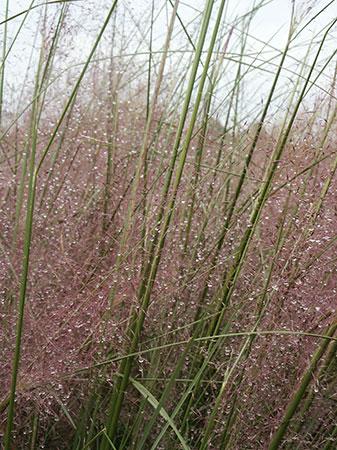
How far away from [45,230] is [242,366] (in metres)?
0.45

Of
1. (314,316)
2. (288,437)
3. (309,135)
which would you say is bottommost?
(288,437)

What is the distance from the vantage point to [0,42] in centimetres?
161

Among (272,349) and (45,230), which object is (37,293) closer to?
(45,230)

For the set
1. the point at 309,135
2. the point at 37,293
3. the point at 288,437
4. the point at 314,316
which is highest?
the point at 309,135

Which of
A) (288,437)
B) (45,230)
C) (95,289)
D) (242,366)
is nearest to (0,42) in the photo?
(45,230)

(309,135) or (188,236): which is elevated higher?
(309,135)

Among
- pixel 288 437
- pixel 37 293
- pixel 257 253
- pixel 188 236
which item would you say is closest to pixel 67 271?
pixel 37 293

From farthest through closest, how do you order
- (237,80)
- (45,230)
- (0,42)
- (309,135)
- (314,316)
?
(237,80) < (0,42) < (45,230) < (309,135) < (314,316)

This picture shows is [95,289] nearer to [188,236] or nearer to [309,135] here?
[188,236]

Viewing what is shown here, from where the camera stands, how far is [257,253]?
4.77 ft

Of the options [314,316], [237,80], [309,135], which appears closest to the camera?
[314,316]

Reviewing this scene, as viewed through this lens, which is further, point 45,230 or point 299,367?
point 45,230

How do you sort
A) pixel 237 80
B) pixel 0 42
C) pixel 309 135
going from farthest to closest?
pixel 237 80, pixel 0 42, pixel 309 135

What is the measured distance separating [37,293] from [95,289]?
7.0 inches
